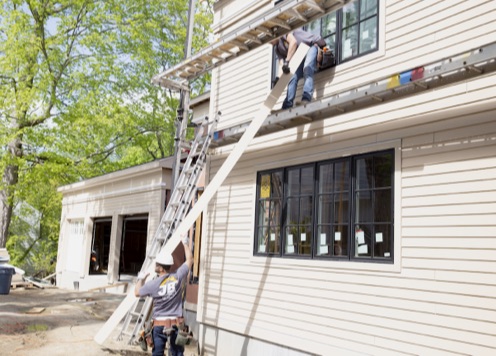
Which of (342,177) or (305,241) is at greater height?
(342,177)

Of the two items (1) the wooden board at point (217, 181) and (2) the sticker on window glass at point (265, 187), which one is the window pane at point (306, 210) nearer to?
(2) the sticker on window glass at point (265, 187)

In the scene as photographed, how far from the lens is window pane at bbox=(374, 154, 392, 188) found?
21.0 ft

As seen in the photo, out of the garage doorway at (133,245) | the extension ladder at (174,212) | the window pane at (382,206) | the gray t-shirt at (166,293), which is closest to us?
the window pane at (382,206)

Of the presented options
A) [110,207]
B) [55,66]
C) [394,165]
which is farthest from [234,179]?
[55,66]

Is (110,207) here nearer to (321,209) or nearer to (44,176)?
(44,176)

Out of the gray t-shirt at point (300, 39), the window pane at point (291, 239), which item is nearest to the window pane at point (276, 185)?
the window pane at point (291, 239)

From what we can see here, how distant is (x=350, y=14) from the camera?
7.36 meters

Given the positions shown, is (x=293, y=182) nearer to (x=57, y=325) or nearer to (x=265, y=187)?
(x=265, y=187)

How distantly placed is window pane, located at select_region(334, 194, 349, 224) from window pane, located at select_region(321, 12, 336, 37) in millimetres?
2811

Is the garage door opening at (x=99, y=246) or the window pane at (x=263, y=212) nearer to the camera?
the window pane at (x=263, y=212)

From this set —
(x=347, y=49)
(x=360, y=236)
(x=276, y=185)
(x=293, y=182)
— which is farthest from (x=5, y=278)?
(x=347, y=49)

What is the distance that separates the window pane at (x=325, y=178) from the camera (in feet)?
23.5

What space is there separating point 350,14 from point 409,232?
3.62m

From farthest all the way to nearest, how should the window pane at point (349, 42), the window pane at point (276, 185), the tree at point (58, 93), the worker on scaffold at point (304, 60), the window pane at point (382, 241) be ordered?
the tree at point (58, 93), the window pane at point (276, 185), the worker on scaffold at point (304, 60), the window pane at point (349, 42), the window pane at point (382, 241)
